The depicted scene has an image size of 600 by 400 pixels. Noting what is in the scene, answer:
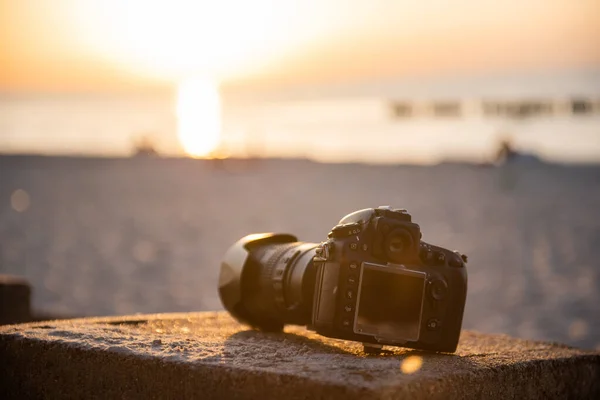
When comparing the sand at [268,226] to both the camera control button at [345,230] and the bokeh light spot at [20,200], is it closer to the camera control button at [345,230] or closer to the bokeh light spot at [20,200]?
the bokeh light spot at [20,200]

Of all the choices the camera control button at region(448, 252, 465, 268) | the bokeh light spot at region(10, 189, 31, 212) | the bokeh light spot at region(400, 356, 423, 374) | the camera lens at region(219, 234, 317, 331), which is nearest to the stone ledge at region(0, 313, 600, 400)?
the bokeh light spot at region(400, 356, 423, 374)

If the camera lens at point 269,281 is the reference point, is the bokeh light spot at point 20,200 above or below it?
below

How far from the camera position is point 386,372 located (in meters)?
3.51

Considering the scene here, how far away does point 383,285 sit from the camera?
12.6 ft

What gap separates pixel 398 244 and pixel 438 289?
0.24 meters

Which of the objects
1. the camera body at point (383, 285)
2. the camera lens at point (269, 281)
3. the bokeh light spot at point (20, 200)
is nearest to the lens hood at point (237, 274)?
the camera lens at point (269, 281)

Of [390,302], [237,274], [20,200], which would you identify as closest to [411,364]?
[390,302]


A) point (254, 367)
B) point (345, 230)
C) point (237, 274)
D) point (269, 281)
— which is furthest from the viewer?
point (237, 274)

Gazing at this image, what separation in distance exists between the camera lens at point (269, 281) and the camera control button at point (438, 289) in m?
0.58

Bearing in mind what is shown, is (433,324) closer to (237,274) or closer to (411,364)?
(411,364)

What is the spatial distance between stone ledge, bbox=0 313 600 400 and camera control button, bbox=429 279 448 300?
0.25 m

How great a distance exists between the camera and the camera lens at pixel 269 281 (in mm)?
4371

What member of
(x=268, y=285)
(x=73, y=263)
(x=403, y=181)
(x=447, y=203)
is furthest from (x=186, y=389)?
(x=403, y=181)

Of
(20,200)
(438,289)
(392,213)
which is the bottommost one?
(20,200)
